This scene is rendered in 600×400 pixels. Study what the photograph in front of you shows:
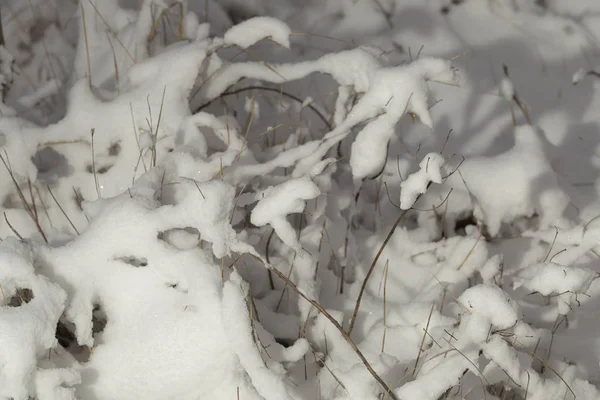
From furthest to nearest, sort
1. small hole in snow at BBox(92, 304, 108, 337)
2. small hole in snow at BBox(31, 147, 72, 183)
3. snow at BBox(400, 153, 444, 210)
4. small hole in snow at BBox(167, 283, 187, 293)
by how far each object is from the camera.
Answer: small hole in snow at BBox(31, 147, 72, 183) → small hole in snow at BBox(92, 304, 108, 337) → small hole in snow at BBox(167, 283, 187, 293) → snow at BBox(400, 153, 444, 210)

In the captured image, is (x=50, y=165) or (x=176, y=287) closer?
(x=176, y=287)

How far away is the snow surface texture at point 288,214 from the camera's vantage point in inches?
45.1

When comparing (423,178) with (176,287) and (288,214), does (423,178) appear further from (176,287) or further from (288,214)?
(176,287)

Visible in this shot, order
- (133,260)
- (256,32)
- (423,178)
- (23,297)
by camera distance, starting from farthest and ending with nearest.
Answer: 1. (256,32)
2. (133,260)
3. (23,297)
4. (423,178)

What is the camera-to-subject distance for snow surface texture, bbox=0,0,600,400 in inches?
45.1

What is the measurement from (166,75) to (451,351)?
2.95 ft

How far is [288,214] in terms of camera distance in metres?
1.36

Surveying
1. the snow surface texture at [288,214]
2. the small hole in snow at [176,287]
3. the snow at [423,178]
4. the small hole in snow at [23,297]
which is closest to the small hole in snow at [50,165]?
the snow surface texture at [288,214]

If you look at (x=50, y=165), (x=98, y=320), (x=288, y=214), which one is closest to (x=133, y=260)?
(x=98, y=320)

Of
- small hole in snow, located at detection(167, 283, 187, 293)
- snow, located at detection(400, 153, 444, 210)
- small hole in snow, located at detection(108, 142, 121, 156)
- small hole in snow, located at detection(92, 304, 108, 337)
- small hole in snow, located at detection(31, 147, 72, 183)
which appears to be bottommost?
small hole in snow, located at detection(92, 304, 108, 337)

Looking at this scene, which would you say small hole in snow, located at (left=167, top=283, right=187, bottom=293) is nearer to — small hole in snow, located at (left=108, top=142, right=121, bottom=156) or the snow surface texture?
the snow surface texture

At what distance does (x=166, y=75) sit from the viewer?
58.4 inches

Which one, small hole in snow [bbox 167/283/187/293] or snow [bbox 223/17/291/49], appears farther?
snow [bbox 223/17/291/49]

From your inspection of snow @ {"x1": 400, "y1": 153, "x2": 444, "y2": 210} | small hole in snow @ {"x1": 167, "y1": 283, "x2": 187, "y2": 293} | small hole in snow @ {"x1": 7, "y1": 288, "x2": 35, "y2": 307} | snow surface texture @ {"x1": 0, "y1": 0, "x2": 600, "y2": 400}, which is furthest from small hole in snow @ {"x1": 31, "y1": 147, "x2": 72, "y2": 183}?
snow @ {"x1": 400, "y1": 153, "x2": 444, "y2": 210}
